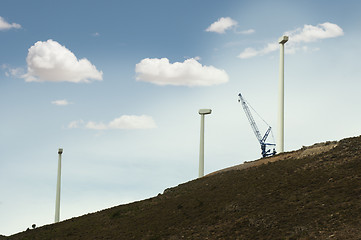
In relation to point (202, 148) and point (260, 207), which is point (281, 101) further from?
point (260, 207)

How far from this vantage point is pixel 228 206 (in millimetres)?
38438

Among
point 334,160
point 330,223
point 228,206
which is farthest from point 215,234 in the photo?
point 334,160

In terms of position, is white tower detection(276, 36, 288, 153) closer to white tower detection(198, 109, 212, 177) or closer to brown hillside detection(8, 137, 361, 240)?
brown hillside detection(8, 137, 361, 240)

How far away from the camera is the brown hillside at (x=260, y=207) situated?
2955cm

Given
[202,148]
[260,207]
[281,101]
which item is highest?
[281,101]

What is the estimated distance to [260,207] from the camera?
3556 centimetres

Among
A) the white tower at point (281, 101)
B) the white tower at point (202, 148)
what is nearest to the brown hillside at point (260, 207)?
the white tower at point (281, 101)

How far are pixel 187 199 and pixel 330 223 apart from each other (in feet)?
68.5

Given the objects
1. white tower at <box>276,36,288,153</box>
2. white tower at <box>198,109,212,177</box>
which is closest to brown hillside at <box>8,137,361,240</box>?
white tower at <box>276,36,288,153</box>

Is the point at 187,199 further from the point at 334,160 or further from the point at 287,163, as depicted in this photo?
the point at 334,160

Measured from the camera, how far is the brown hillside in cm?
2955

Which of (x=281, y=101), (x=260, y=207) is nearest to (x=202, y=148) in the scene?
(x=281, y=101)

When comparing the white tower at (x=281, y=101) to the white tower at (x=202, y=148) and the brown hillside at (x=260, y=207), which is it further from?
the white tower at (x=202, y=148)

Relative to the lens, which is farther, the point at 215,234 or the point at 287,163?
the point at 287,163
